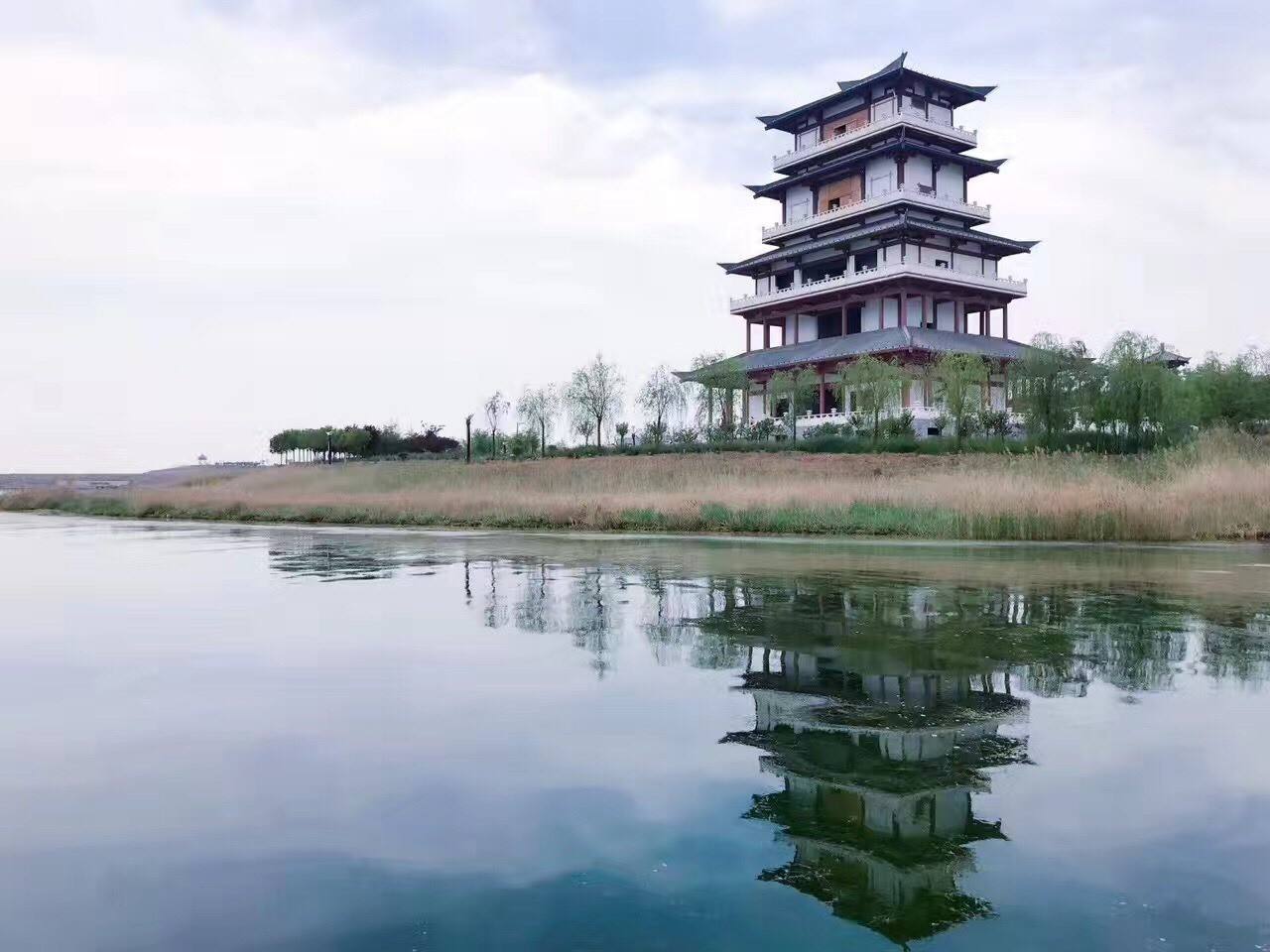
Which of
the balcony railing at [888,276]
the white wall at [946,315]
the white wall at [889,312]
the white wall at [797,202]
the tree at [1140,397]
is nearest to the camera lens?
the tree at [1140,397]

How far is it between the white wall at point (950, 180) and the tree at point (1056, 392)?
17.4 metres

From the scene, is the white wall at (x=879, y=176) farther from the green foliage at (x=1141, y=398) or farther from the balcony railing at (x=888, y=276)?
the green foliage at (x=1141, y=398)

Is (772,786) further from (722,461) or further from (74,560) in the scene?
(722,461)

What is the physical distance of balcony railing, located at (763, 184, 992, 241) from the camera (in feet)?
167

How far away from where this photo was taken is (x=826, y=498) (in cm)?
2278

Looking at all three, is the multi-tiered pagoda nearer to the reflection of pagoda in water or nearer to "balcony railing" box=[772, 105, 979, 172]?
"balcony railing" box=[772, 105, 979, 172]

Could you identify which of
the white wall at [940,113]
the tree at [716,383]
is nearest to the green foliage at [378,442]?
the tree at [716,383]

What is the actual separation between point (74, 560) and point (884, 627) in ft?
46.1

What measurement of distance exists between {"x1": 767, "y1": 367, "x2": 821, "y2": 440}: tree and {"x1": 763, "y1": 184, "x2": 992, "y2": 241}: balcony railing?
925 cm

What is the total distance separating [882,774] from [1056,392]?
39.1 meters

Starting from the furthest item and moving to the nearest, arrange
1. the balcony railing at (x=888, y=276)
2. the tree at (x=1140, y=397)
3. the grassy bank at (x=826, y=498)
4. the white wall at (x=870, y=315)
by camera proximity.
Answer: the white wall at (x=870, y=315), the balcony railing at (x=888, y=276), the tree at (x=1140, y=397), the grassy bank at (x=826, y=498)

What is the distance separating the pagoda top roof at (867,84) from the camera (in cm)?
5262

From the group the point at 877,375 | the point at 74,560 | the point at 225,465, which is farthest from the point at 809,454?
the point at 225,465

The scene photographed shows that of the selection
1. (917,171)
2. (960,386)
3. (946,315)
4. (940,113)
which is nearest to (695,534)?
(960,386)
